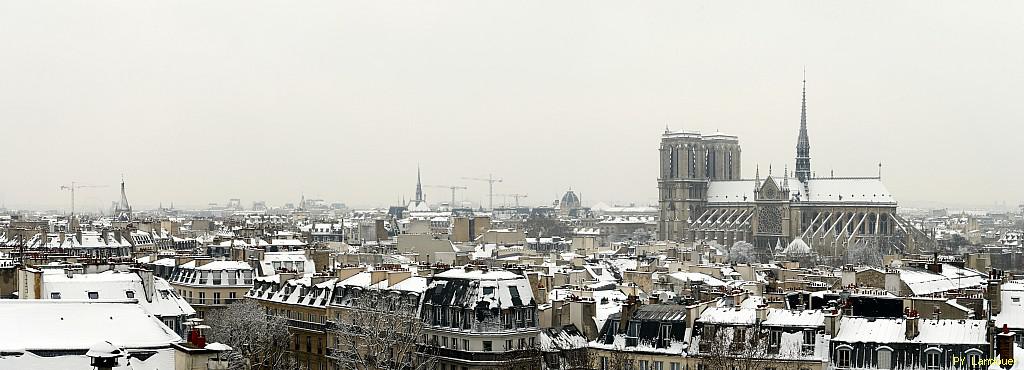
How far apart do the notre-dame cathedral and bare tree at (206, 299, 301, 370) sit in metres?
102

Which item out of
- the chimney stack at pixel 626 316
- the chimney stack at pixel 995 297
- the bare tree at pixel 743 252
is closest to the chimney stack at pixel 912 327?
the chimney stack at pixel 995 297

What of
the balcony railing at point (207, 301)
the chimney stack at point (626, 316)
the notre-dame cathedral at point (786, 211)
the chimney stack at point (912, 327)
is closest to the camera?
the chimney stack at point (912, 327)

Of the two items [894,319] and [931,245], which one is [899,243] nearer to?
[931,245]

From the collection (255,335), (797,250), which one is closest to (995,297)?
(255,335)

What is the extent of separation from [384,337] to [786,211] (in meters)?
133

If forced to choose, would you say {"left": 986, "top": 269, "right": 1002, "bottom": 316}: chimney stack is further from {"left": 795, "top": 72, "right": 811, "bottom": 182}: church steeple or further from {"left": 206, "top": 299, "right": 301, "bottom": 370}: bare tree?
{"left": 795, "top": 72, "right": 811, "bottom": 182}: church steeple

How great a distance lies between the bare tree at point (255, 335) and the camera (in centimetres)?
5000

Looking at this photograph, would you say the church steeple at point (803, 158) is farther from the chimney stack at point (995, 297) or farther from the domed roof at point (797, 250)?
the chimney stack at point (995, 297)

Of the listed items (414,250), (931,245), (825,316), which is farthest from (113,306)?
(931,245)

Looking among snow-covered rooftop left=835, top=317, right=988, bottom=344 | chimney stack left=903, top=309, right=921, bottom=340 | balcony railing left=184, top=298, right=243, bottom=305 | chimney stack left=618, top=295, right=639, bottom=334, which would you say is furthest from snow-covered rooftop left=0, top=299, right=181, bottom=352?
balcony railing left=184, top=298, right=243, bottom=305

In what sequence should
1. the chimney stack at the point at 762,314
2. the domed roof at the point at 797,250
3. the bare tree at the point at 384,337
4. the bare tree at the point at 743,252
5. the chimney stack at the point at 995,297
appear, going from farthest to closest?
the bare tree at the point at 743,252 < the domed roof at the point at 797,250 < the bare tree at the point at 384,337 < the chimney stack at the point at 995,297 < the chimney stack at the point at 762,314

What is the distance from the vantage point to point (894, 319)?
41.9 m

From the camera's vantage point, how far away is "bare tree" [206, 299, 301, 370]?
50000mm

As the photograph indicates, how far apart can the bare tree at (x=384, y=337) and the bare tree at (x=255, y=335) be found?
2212mm
